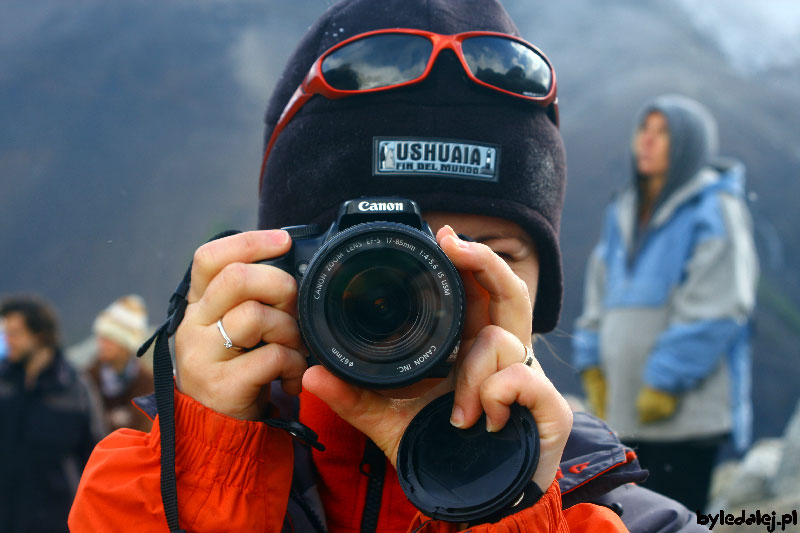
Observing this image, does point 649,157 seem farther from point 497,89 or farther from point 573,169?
point 573,169

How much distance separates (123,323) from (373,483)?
11.9ft

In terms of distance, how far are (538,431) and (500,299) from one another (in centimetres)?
19

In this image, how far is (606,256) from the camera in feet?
10.2

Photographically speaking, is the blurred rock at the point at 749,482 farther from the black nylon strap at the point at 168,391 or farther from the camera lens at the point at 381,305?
the black nylon strap at the point at 168,391

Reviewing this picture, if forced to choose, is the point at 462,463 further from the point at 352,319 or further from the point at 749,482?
the point at 749,482

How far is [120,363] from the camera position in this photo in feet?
14.0

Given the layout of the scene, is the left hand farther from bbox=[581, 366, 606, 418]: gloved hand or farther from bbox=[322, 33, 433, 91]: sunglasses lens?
bbox=[581, 366, 606, 418]: gloved hand

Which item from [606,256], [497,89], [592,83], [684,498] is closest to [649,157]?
[606,256]

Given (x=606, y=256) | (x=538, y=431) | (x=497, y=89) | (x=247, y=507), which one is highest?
(x=497, y=89)

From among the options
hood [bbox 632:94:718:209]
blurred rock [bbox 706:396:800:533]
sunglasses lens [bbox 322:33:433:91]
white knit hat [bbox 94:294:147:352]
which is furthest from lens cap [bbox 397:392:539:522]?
white knit hat [bbox 94:294:147:352]

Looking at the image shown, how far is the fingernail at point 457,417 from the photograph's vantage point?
1.01 meters

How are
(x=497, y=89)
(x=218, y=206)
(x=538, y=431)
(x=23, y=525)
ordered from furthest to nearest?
(x=218, y=206), (x=23, y=525), (x=497, y=89), (x=538, y=431)

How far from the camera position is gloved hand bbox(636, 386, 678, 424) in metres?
2.67

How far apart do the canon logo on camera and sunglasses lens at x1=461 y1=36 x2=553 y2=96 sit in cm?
41
